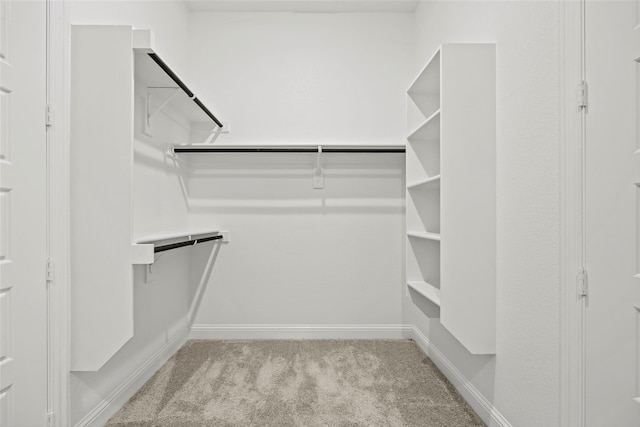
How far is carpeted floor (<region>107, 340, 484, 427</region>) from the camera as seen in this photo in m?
1.86

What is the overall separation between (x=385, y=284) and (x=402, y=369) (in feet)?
2.49

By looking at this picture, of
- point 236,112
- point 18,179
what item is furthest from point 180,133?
point 18,179

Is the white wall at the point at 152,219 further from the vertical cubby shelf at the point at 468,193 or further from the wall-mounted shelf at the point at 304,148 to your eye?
the vertical cubby shelf at the point at 468,193

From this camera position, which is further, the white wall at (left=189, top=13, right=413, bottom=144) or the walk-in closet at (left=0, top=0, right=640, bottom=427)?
the white wall at (left=189, top=13, right=413, bottom=144)

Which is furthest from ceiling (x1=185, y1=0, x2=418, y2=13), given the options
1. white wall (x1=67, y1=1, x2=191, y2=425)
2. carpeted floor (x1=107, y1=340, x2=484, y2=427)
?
carpeted floor (x1=107, y1=340, x2=484, y2=427)

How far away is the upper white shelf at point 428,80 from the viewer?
1952 mm

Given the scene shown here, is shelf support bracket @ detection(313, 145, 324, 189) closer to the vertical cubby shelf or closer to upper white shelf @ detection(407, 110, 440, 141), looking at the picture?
upper white shelf @ detection(407, 110, 440, 141)

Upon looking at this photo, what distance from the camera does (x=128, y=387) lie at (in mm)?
2035

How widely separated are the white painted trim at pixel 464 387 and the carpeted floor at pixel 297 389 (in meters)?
0.04

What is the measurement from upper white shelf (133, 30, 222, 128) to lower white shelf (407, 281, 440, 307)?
178cm

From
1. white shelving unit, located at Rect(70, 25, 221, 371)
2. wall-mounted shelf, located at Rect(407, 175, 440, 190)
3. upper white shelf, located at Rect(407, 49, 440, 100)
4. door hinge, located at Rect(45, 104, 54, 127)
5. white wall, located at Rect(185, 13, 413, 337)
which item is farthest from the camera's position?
white wall, located at Rect(185, 13, 413, 337)

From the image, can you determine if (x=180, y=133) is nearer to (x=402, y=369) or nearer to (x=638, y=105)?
(x=402, y=369)

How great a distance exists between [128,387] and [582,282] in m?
2.20

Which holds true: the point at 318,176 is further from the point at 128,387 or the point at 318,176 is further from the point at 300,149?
the point at 128,387
